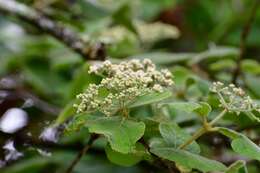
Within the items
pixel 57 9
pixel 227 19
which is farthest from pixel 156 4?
pixel 57 9

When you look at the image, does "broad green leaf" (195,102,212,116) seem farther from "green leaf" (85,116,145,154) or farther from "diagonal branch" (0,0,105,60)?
"diagonal branch" (0,0,105,60)

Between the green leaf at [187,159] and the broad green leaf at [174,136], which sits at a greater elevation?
the broad green leaf at [174,136]

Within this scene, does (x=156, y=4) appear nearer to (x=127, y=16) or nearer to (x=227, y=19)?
(x=227, y=19)

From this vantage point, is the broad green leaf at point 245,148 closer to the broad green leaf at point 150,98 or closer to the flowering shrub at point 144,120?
the flowering shrub at point 144,120

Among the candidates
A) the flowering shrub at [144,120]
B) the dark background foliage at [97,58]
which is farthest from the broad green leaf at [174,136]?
the dark background foliage at [97,58]

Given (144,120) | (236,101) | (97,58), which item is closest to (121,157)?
(144,120)

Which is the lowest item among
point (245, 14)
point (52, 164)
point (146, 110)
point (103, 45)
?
point (52, 164)
